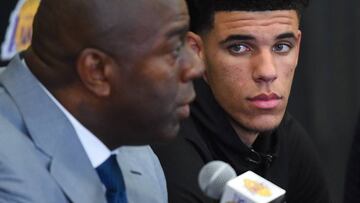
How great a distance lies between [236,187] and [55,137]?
0.93ft

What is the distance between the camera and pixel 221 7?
4.87 feet

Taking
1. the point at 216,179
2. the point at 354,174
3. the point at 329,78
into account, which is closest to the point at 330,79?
the point at 329,78

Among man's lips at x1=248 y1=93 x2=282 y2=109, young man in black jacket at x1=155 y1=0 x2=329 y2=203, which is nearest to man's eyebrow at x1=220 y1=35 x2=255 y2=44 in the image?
young man in black jacket at x1=155 y1=0 x2=329 y2=203

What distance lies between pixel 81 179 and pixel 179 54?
0.77ft

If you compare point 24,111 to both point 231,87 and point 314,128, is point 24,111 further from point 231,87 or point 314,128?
point 314,128

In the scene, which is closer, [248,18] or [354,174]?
[248,18]

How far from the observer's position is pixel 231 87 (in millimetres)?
1480

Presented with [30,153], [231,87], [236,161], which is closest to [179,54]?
[30,153]

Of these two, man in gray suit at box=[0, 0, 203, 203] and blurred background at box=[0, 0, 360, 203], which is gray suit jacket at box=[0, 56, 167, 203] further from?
blurred background at box=[0, 0, 360, 203]

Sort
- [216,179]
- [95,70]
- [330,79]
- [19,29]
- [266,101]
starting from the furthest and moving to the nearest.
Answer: [330,79]
[19,29]
[266,101]
[216,179]
[95,70]

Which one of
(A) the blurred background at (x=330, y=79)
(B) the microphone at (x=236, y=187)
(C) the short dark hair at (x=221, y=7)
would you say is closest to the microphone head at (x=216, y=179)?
(B) the microphone at (x=236, y=187)

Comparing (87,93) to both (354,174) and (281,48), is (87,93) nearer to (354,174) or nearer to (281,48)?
(281,48)

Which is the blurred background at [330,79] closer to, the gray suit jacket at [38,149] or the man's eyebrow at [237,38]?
the man's eyebrow at [237,38]

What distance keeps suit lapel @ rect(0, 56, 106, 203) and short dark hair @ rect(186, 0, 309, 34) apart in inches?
23.4
